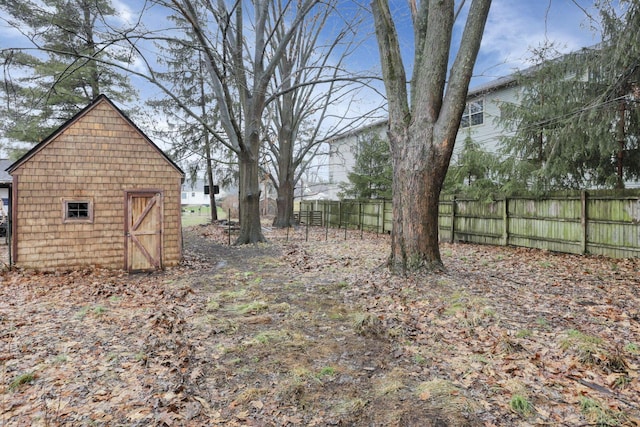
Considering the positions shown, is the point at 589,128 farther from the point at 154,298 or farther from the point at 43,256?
the point at 43,256

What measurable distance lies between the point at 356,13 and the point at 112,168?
34.3ft

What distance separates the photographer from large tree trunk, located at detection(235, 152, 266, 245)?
41.7ft

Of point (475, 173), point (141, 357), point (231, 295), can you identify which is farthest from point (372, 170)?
point (141, 357)

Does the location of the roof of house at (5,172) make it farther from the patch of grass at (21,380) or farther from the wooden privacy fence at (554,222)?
the wooden privacy fence at (554,222)

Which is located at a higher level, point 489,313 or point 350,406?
point 489,313

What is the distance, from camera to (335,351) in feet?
12.7

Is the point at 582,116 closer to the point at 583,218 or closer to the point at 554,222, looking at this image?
the point at 583,218

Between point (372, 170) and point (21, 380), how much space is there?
17804 millimetres

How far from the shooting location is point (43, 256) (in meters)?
8.53

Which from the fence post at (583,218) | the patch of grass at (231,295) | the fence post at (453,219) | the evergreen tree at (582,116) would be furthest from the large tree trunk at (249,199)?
the fence post at (583,218)

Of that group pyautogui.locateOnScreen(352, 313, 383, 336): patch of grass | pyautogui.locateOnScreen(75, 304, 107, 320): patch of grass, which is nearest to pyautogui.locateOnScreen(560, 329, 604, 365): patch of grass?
pyautogui.locateOnScreen(352, 313, 383, 336): patch of grass

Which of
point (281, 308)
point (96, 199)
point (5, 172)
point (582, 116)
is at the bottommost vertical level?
point (281, 308)

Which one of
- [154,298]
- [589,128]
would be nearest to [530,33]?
[589,128]

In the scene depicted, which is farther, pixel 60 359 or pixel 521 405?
pixel 60 359
